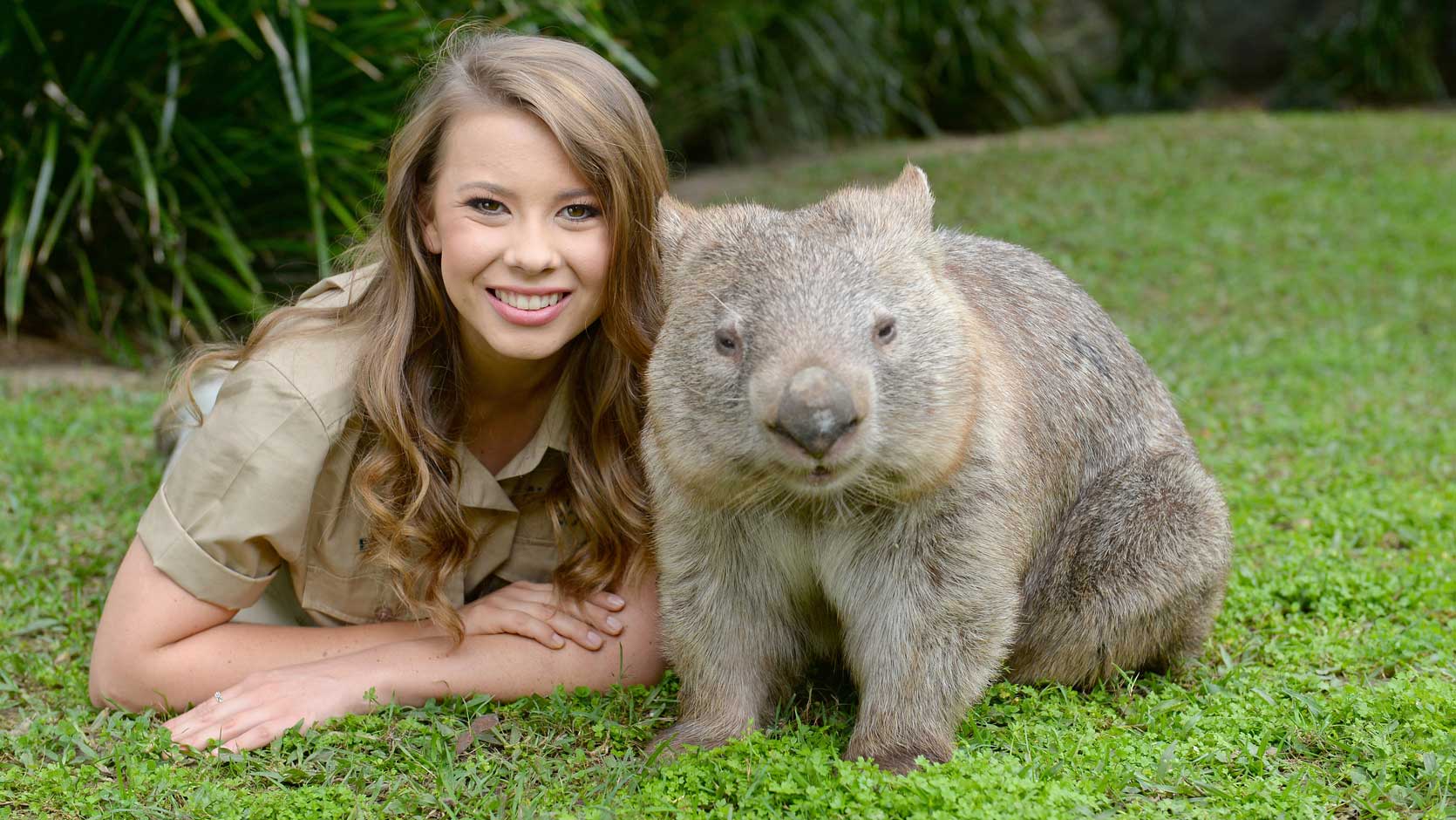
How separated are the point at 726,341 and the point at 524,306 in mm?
769

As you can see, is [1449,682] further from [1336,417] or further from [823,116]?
[823,116]

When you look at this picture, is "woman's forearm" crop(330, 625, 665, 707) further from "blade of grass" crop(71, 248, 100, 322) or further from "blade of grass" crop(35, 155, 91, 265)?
"blade of grass" crop(71, 248, 100, 322)

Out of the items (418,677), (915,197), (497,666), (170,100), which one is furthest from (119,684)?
(170,100)

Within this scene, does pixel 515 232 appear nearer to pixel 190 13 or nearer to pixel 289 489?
pixel 289 489

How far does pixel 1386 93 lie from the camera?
517 inches

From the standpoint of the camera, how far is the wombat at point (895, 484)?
8.64ft

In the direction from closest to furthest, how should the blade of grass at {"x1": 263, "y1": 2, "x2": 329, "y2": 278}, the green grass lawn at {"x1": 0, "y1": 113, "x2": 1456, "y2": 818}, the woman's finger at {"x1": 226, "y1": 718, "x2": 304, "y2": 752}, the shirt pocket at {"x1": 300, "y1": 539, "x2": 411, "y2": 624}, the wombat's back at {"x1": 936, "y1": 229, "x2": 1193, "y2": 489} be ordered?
the green grass lawn at {"x1": 0, "y1": 113, "x2": 1456, "y2": 818} → the woman's finger at {"x1": 226, "y1": 718, "x2": 304, "y2": 752} → the wombat's back at {"x1": 936, "y1": 229, "x2": 1193, "y2": 489} → the shirt pocket at {"x1": 300, "y1": 539, "x2": 411, "y2": 624} → the blade of grass at {"x1": 263, "y1": 2, "x2": 329, "y2": 278}

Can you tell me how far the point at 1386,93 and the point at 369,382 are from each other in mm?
12618

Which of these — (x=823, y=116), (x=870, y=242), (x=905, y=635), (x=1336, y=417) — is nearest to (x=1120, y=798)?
(x=905, y=635)

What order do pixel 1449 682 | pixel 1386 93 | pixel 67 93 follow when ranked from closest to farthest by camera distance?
pixel 1449 682
pixel 67 93
pixel 1386 93

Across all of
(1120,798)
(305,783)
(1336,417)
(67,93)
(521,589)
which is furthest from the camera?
(67,93)

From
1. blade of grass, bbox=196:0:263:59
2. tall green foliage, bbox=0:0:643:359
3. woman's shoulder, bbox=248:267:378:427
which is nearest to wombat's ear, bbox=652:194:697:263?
woman's shoulder, bbox=248:267:378:427

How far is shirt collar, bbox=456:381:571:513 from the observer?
356cm

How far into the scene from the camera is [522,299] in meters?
3.27
